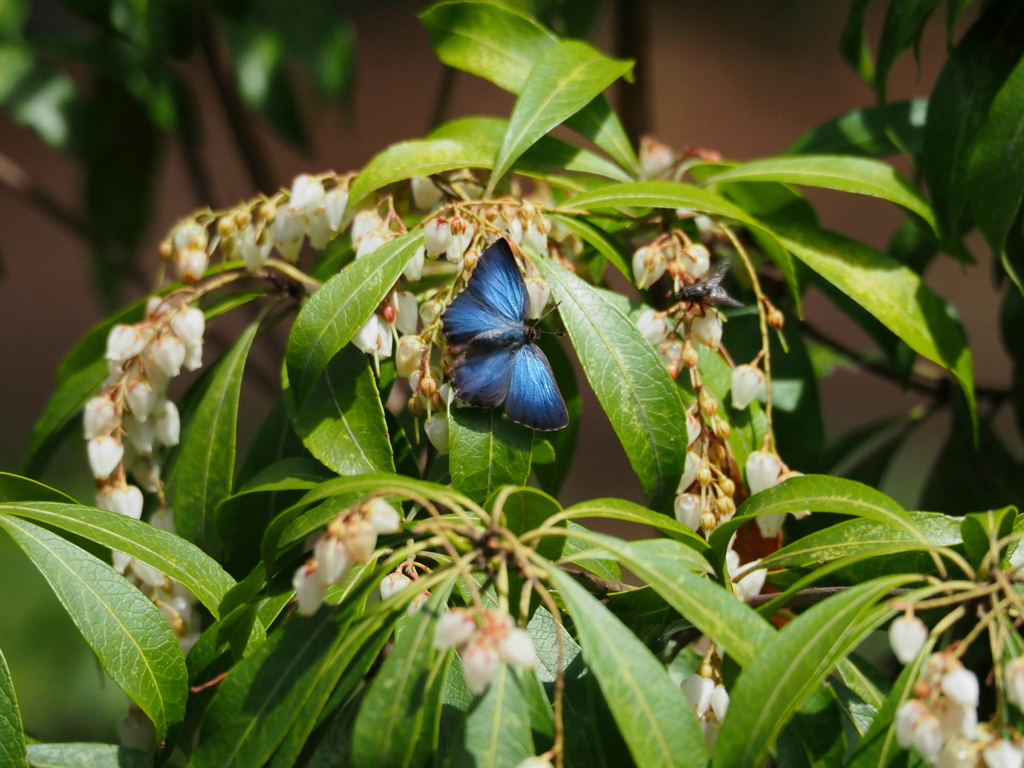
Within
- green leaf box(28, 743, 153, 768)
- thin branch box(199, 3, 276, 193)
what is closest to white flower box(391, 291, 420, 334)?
green leaf box(28, 743, 153, 768)

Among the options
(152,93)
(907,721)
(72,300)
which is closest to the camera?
(907,721)

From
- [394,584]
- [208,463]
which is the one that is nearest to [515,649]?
[394,584]

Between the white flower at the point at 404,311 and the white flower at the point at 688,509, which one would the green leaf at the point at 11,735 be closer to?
the white flower at the point at 404,311

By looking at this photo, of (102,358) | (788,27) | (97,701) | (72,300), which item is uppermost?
(788,27)

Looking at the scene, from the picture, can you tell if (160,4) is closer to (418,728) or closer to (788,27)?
(418,728)

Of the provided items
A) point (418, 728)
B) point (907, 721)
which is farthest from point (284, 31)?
point (907, 721)

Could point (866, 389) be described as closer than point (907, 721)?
No
